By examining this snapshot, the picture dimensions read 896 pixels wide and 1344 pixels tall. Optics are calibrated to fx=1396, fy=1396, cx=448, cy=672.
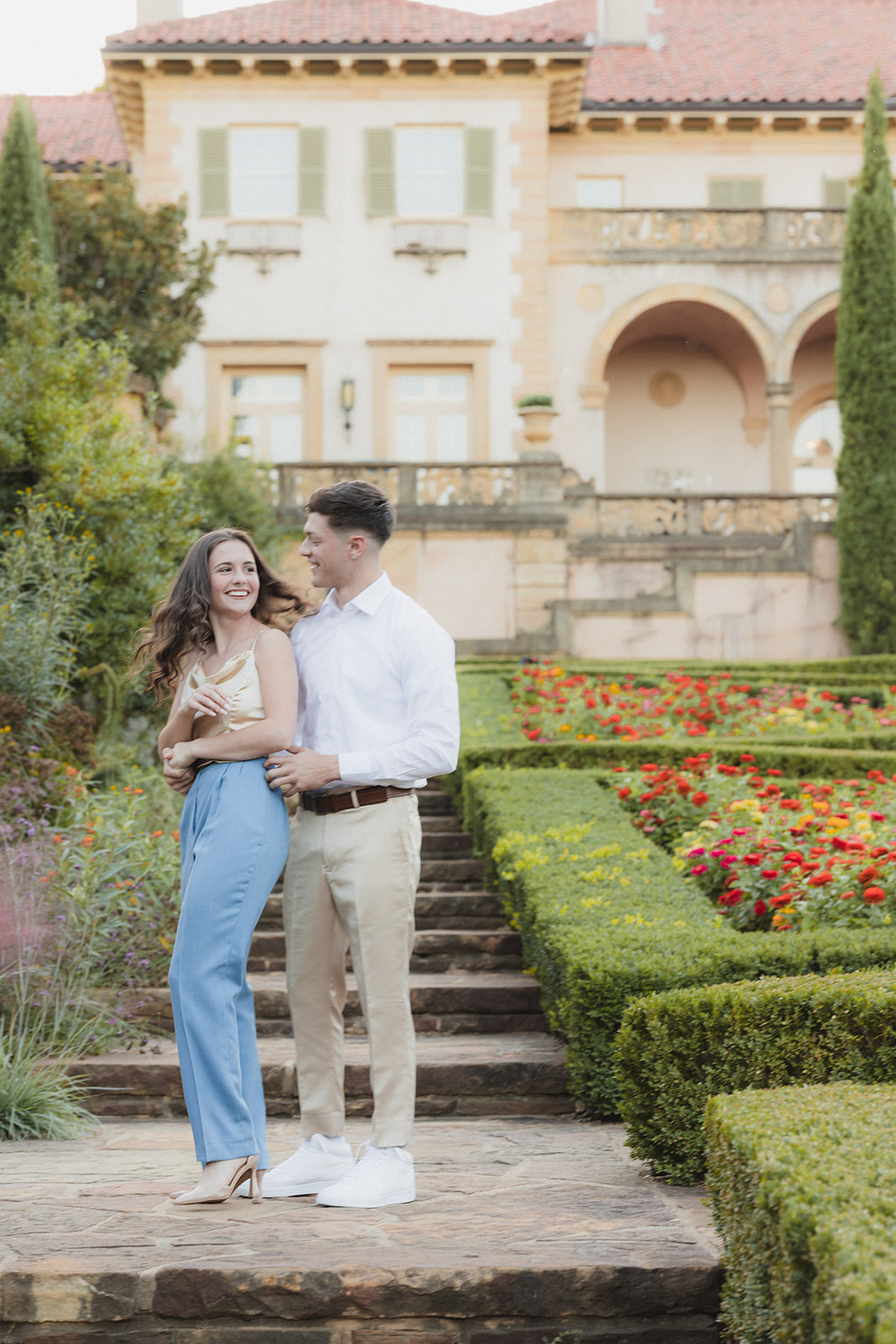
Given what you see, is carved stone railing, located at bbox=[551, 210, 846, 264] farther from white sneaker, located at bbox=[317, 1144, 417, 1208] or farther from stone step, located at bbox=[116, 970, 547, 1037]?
white sneaker, located at bbox=[317, 1144, 417, 1208]

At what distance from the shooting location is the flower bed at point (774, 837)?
5.66m

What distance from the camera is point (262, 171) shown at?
69.9 ft

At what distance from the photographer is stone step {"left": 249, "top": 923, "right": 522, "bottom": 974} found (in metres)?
6.82

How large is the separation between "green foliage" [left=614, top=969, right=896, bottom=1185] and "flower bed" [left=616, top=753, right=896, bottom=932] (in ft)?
4.94

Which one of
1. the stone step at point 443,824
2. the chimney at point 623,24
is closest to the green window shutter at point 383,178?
the chimney at point 623,24

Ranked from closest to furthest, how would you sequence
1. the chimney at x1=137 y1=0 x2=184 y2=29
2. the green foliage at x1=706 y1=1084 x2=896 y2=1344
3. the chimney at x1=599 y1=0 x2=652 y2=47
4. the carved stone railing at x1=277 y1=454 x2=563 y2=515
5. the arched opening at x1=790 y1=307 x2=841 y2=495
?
the green foliage at x1=706 y1=1084 x2=896 y2=1344 < the carved stone railing at x1=277 y1=454 x2=563 y2=515 < the arched opening at x1=790 y1=307 x2=841 y2=495 < the chimney at x1=137 y1=0 x2=184 y2=29 < the chimney at x1=599 y1=0 x2=652 y2=47

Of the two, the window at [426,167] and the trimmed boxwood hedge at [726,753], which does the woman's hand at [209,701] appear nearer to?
the trimmed boxwood hedge at [726,753]

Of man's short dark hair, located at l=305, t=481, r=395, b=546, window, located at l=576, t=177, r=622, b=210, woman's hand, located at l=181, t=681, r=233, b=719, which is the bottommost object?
woman's hand, located at l=181, t=681, r=233, b=719

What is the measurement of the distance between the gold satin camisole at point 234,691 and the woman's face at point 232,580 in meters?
0.11

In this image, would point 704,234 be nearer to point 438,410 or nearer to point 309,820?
point 438,410

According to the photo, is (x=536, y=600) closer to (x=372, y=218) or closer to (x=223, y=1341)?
(x=372, y=218)

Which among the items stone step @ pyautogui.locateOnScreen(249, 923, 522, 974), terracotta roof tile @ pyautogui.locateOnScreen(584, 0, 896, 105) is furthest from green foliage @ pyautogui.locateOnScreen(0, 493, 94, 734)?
terracotta roof tile @ pyautogui.locateOnScreen(584, 0, 896, 105)

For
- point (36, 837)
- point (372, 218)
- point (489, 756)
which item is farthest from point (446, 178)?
point (36, 837)

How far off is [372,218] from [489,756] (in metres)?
14.3
